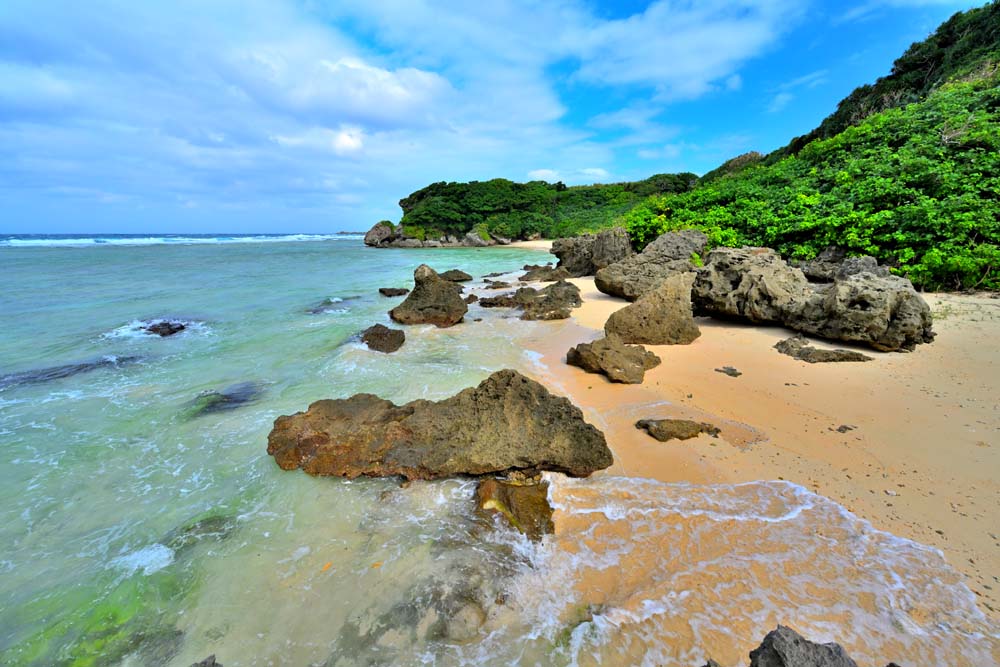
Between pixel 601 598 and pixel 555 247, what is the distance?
67.9ft

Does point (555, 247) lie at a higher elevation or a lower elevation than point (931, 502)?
higher

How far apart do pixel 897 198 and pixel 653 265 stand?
6.33 m

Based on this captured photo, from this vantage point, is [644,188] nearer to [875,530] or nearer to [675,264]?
[675,264]

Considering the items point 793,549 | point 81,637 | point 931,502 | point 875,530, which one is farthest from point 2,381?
point 931,502

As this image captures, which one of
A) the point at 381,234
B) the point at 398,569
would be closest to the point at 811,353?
the point at 398,569

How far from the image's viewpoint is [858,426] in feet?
15.3

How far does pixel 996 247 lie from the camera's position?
890 centimetres

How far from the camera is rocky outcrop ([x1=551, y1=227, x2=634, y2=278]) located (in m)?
17.6

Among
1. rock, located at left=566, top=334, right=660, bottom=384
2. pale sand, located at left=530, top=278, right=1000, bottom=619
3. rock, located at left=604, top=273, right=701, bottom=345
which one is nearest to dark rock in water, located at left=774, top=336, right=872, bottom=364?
pale sand, located at left=530, top=278, right=1000, bottom=619

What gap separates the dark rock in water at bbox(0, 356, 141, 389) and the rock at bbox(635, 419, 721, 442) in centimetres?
1068

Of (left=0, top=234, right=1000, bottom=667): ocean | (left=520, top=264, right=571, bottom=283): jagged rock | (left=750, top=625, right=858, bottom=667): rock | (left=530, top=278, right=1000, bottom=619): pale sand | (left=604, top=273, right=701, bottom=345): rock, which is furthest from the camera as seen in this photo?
(left=520, top=264, right=571, bottom=283): jagged rock

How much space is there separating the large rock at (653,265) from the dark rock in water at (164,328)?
1293cm

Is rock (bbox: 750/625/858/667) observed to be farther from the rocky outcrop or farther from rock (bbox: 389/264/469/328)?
the rocky outcrop

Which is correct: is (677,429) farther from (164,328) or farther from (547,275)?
(547,275)
